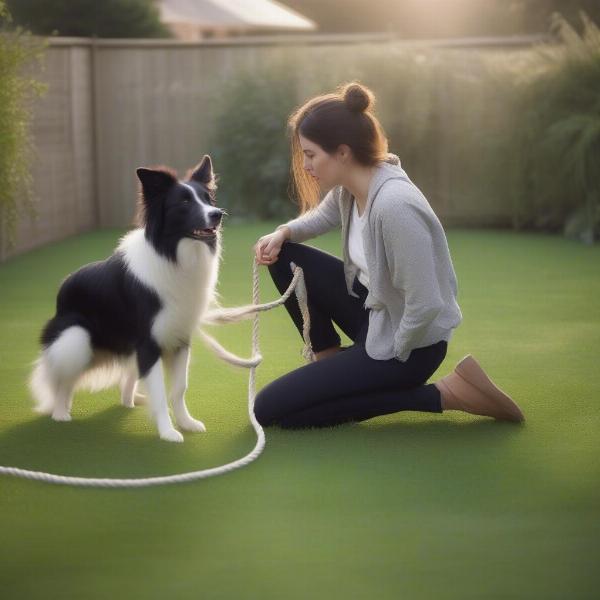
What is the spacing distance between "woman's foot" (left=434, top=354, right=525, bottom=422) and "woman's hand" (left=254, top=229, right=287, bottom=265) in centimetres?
80

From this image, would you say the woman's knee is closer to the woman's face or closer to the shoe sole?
the shoe sole

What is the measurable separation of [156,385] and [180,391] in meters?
0.14

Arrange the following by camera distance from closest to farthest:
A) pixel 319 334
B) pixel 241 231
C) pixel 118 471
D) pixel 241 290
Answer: pixel 118 471 → pixel 319 334 → pixel 241 290 → pixel 241 231

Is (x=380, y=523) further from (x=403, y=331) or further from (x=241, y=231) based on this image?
(x=241, y=231)

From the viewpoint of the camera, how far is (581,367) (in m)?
4.69

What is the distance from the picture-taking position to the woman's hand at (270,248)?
4051mm

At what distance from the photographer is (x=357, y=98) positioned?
3.55 meters

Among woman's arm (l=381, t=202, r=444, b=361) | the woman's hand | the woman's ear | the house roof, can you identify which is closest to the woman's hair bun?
the woman's ear

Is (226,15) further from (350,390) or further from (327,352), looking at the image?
(350,390)

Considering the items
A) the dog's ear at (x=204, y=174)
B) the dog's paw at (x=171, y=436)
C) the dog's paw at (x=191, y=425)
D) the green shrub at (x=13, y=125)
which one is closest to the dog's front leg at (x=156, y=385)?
the dog's paw at (x=171, y=436)

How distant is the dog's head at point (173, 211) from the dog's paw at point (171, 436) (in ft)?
2.00

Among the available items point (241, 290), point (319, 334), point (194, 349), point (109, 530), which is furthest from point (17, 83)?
point (109, 530)

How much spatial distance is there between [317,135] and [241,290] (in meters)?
3.40

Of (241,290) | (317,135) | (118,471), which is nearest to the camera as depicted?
(118,471)
